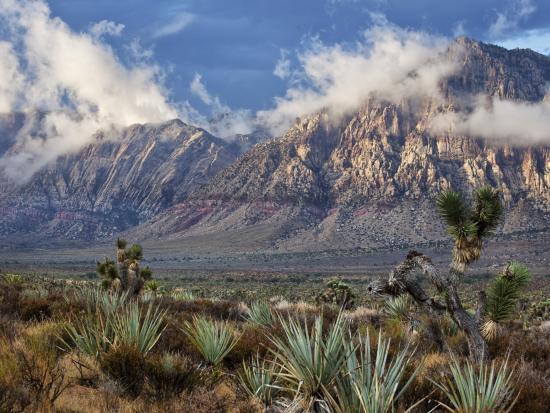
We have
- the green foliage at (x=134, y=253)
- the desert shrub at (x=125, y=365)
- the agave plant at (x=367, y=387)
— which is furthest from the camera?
the green foliage at (x=134, y=253)

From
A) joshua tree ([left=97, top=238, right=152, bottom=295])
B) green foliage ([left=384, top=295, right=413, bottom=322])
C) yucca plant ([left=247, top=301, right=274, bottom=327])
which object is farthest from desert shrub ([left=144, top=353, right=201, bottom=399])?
joshua tree ([left=97, top=238, right=152, bottom=295])

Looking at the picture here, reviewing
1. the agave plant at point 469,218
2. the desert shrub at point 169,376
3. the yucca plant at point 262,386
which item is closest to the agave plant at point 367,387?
the yucca plant at point 262,386

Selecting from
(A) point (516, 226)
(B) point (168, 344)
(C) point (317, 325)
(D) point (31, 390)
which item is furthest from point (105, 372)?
(A) point (516, 226)

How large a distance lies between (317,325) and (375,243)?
561 ft

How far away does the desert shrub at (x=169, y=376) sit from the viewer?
6.04 m

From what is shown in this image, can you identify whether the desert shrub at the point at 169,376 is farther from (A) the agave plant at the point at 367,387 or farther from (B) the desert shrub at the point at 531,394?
(B) the desert shrub at the point at 531,394

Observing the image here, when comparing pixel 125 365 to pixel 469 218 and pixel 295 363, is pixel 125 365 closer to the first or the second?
pixel 295 363

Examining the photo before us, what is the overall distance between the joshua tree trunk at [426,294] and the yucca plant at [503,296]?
95cm

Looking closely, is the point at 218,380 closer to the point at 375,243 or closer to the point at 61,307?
the point at 61,307

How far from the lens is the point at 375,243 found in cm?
17238

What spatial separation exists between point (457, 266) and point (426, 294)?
5.12ft

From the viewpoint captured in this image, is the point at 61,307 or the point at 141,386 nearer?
the point at 141,386


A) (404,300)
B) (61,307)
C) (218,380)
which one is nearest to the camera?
(218,380)

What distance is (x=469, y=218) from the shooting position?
10.5 m
